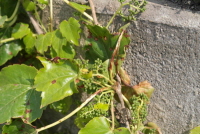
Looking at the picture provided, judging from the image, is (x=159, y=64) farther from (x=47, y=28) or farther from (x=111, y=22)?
(x=47, y=28)

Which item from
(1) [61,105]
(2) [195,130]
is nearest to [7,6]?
(1) [61,105]

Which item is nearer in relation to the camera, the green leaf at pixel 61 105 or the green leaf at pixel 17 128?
the green leaf at pixel 17 128

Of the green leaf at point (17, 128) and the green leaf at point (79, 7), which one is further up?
the green leaf at point (79, 7)

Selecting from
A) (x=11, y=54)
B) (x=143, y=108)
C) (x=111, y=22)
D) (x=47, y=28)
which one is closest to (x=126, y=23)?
(x=111, y=22)

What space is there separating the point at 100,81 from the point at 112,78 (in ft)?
0.17

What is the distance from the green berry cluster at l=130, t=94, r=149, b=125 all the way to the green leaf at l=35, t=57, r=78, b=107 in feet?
0.69

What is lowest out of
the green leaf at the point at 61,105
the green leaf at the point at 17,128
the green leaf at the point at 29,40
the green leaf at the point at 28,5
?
the green leaf at the point at 17,128

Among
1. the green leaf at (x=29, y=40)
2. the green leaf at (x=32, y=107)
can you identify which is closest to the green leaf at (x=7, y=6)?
the green leaf at (x=29, y=40)

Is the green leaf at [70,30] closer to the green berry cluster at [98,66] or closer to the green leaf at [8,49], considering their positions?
the green berry cluster at [98,66]

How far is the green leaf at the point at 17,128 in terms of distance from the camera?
0.91 meters

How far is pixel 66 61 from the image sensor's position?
839 mm

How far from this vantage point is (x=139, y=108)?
0.83 metres

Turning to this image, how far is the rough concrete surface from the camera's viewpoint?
2.47 ft

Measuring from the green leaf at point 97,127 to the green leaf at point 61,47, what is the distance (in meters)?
0.30
